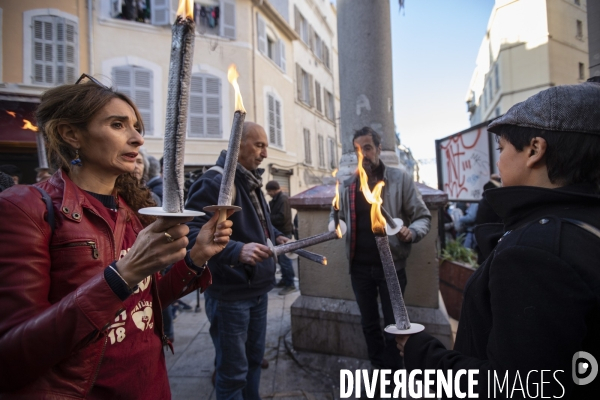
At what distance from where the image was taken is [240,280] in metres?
2.26

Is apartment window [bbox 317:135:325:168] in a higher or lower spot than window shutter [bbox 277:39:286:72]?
lower

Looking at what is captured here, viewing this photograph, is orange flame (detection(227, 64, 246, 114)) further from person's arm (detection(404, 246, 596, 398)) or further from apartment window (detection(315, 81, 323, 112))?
apartment window (detection(315, 81, 323, 112))

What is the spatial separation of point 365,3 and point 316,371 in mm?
4166

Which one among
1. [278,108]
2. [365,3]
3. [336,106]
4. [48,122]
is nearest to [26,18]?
[278,108]

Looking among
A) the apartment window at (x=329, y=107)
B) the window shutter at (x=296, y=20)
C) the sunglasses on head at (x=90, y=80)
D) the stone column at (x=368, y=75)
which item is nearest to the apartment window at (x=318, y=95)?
the apartment window at (x=329, y=107)

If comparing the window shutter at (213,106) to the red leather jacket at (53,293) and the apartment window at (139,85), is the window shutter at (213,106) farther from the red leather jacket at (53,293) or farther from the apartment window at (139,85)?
the red leather jacket at (53,293)

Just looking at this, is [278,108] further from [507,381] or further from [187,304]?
[507,381]

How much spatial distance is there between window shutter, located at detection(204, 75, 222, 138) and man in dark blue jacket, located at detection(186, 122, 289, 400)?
11347 mm

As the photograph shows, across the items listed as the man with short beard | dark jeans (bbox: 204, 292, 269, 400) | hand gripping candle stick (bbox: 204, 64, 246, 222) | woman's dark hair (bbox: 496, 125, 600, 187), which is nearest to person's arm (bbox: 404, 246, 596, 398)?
woman's dark hair (bbox: 496, 125, 600, 187)

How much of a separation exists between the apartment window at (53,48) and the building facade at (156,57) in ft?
0.09

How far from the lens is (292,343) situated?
3639 millimetres

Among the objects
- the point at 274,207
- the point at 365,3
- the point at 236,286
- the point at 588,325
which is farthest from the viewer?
the point at 274,207

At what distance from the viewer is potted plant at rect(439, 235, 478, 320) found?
14.5 feet

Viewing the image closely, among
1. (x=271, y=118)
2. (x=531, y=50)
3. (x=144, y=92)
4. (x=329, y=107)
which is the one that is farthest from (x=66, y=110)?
(x=531, y=50)
